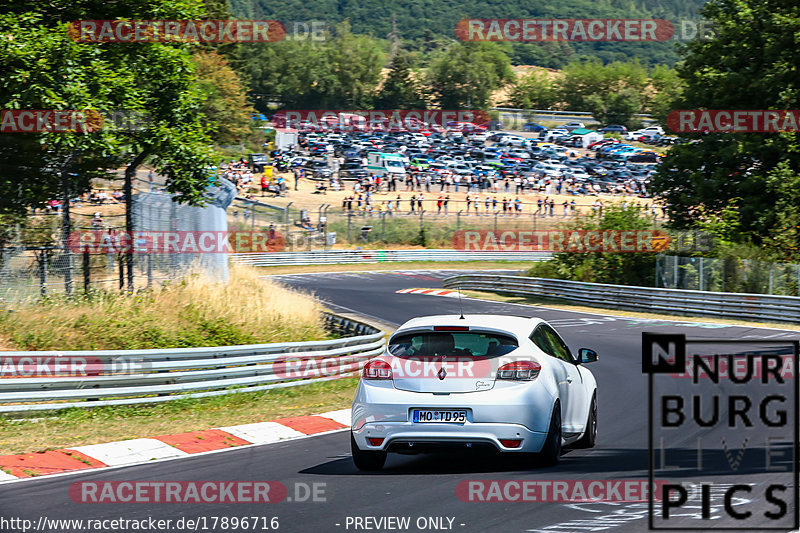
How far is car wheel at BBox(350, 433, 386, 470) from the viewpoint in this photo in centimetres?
919

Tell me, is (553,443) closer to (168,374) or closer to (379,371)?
(379,371)

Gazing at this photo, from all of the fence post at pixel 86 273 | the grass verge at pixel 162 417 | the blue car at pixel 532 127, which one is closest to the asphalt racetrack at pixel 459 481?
the grass verge at pixel 162 417

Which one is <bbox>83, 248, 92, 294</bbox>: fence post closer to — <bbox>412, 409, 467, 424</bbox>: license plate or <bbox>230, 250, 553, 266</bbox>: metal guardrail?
<bbox>412, 409, 467, 424</bbox>: license plate

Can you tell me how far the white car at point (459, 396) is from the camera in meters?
8.62

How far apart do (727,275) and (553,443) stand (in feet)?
84.5

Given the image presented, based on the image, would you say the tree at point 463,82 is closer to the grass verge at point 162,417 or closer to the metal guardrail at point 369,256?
the metal guardrail at point 369,256

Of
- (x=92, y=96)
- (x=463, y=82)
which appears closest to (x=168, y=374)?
(x=92, y=96)

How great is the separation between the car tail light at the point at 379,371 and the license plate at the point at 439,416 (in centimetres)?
46

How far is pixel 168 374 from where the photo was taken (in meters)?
14.5

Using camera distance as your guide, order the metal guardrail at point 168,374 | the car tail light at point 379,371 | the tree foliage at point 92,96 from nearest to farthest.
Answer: the car tail light at point 379,371
the metal guardrail at point 168,374
the tree foliage at point 92,96

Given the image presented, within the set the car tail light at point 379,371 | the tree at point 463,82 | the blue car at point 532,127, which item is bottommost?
the car tail light at point 379,371

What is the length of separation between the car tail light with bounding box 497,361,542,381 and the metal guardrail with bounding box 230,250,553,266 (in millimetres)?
43446

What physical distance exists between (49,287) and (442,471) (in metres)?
10.9

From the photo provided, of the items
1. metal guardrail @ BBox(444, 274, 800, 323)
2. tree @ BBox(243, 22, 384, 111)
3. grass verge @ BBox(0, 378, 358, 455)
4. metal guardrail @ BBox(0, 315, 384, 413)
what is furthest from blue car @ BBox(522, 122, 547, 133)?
grass verge @ BBox(0, 378, 358, 455)
